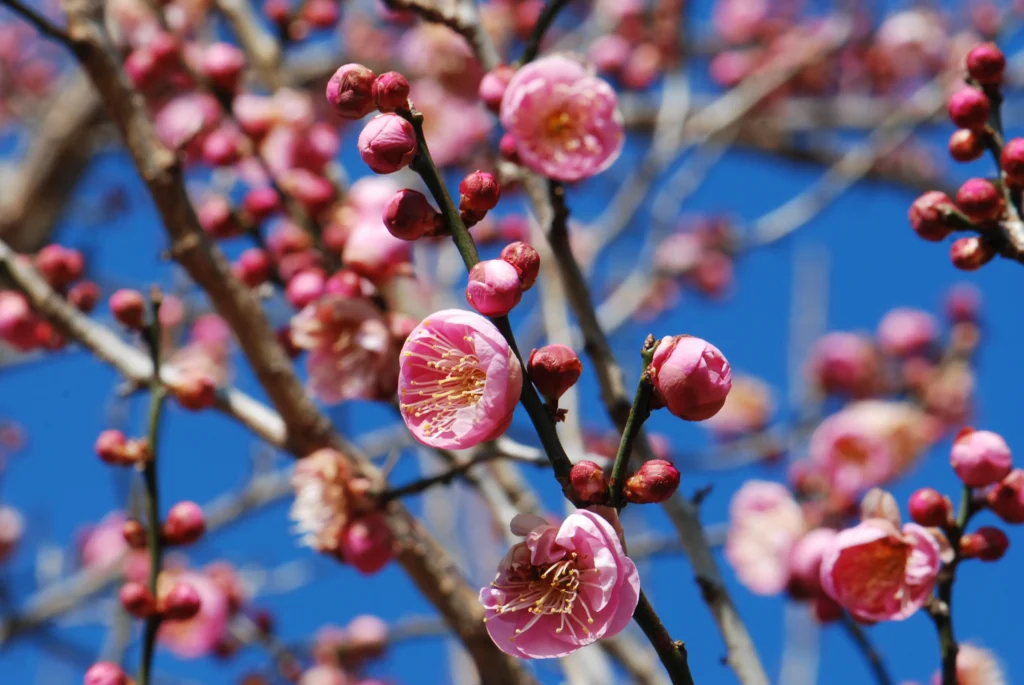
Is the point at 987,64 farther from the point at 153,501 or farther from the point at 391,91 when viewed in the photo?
the point at 153,501

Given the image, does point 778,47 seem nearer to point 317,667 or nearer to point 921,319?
point 921,319

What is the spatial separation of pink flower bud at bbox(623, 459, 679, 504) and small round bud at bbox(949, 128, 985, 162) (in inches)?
25.9

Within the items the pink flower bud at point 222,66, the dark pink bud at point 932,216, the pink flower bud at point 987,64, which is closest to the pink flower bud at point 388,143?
the dark pink bud at point 932,216

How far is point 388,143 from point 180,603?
78 centimetres

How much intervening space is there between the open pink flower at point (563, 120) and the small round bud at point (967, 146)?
476mm

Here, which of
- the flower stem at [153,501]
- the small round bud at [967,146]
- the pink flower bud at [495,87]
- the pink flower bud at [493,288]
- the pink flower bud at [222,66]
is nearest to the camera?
the pink flower bud at [493,288]

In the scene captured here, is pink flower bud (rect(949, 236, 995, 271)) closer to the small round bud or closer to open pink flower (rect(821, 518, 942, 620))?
the small round bud

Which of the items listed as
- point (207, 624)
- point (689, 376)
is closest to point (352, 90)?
point (689, 376)

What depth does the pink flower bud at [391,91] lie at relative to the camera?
3.44 ft

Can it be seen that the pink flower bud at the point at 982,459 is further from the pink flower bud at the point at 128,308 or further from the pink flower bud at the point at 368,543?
the pink flower bud at the point at 128,308

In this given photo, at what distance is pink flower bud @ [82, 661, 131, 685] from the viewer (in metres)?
1.39

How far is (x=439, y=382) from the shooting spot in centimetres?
113

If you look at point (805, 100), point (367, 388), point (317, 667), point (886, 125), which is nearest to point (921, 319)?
point (886, 125)

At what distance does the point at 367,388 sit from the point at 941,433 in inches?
110
